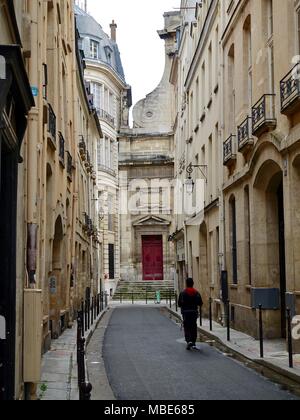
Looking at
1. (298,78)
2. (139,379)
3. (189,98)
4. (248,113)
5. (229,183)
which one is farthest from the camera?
(189,98)

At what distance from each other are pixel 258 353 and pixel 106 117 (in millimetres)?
34539

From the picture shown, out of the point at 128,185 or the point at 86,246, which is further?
the point at 128,185

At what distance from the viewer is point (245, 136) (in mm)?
16031

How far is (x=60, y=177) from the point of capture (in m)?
16.8

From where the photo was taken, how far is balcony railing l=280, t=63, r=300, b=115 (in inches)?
462

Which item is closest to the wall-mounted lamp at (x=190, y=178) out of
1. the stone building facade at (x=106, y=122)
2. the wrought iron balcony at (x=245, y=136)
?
the wrought iron balcony at (x=245, y=136)

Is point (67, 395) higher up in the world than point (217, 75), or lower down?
lower down

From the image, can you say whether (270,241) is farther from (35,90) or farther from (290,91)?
(35,90)

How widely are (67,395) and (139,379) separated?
6.55 feet

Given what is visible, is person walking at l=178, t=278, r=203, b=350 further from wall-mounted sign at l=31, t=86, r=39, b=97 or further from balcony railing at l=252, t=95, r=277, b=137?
wall-mounted sign at l=31, t=86, r=39, b=97

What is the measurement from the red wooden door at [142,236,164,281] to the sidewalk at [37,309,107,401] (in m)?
31.8

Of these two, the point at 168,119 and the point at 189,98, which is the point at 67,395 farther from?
the point at 168,119

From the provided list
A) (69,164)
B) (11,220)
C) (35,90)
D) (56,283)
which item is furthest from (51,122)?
(11,220)

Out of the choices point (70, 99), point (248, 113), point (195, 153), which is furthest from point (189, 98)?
point (248, 113)
